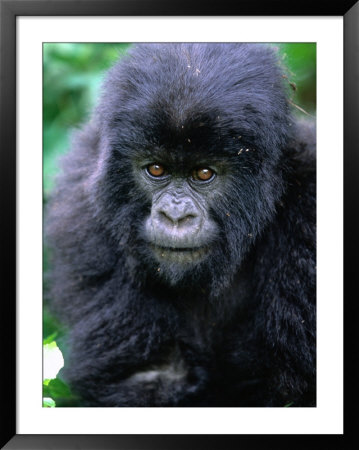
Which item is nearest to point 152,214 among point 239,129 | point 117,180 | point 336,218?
point 117,180

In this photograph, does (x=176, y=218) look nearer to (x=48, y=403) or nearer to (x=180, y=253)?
(x=180, y=253)

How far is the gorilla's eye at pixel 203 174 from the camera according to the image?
3.89m

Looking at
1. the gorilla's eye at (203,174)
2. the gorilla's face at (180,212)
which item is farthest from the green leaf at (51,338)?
the gorilla's eye at (203,174)

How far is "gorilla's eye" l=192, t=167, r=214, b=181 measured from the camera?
12.8 feet

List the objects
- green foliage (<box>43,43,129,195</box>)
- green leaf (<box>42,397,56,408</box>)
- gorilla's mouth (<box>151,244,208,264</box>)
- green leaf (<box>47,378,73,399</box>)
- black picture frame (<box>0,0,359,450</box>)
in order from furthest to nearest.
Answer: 1. green foliage (<box>43,43,129,195</box>)
2. green leaf (<box>47,378,73,399</box>)
3. gorilla's mouth (<box>151,244,208,264</box>)
4. green leaf (<box>42,397,56,408</box>)
5. black picture frame (<box>0,0,359,450</box>)

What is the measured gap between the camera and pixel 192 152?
3787 millimetres

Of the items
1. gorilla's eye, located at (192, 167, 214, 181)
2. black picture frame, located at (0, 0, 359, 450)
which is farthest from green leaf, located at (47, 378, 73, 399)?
gorilla's eye, located at (192, 167, 214, 181)

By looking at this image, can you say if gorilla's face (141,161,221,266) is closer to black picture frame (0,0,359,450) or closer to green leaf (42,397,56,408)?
black picture frame (0,0,359,450)

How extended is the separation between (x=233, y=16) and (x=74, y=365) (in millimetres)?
2499

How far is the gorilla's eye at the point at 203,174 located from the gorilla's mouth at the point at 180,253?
41cm

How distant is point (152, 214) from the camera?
394cm

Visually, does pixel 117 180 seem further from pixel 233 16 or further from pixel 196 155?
pixel 233 16

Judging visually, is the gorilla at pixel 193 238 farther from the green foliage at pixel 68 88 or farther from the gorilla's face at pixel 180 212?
the green foliage at pixel 68 88

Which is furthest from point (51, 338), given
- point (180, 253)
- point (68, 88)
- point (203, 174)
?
point (68, 88)
